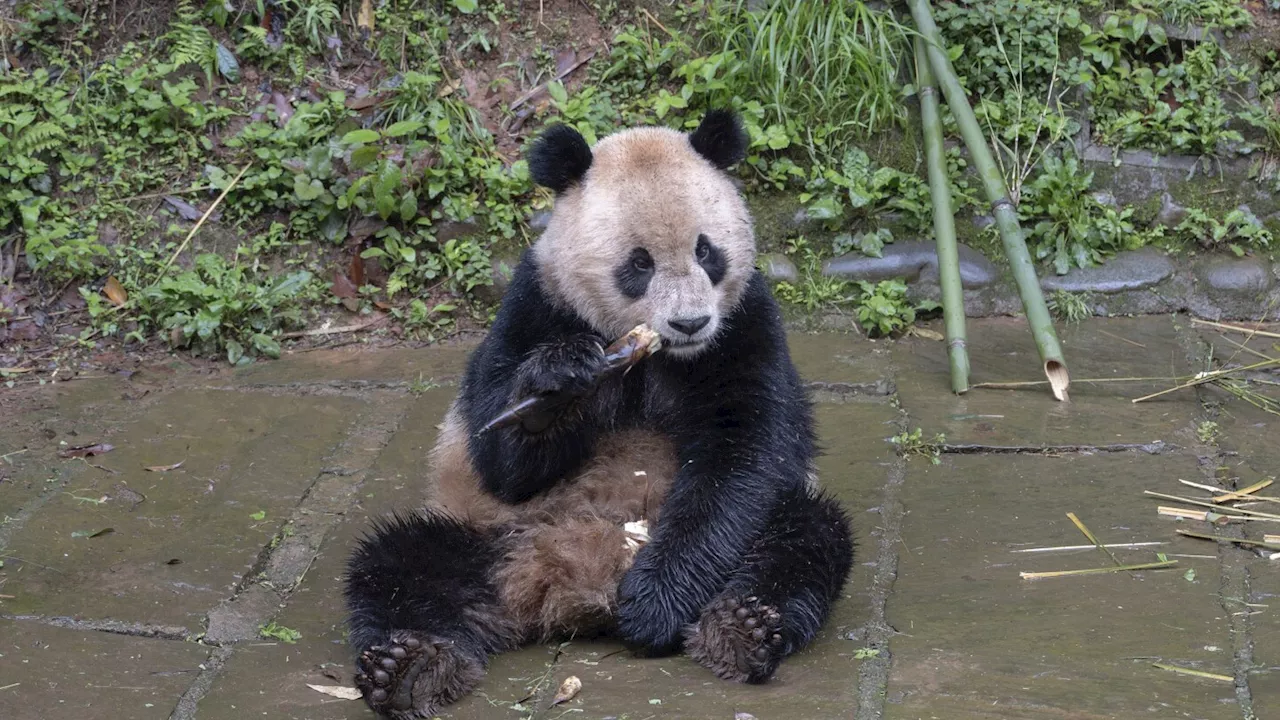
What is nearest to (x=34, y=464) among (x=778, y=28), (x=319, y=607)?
(x=319, y=607)

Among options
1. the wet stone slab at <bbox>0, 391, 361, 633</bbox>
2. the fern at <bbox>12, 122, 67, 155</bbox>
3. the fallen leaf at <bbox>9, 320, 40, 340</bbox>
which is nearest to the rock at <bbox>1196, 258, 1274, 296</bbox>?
the wet stone slab at <bbox>0, 391, 361, 633</bbox>

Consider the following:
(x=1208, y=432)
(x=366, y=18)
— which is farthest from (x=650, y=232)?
(x=366, y=18)

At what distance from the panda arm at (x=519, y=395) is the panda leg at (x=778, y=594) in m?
0.61

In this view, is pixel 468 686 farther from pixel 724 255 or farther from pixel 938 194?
pixel 938 194

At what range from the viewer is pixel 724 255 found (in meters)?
3.88

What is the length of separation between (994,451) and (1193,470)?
0.66 meters

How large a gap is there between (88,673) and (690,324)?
5.80 ft

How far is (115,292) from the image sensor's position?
Result: 6.21 metres

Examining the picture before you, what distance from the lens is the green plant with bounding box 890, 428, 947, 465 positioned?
4828 mm

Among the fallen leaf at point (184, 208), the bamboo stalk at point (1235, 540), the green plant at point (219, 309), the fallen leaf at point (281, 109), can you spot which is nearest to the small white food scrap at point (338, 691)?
the bamboo stalk at point (1235, 540)

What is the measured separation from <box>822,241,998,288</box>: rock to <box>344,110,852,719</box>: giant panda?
224 centimetres

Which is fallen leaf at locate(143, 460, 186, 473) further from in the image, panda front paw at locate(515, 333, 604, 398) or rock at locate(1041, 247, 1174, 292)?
rock at locate(1041, 247, 1174, 292)

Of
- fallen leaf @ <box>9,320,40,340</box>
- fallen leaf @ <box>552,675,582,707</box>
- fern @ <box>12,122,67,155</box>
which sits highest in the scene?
fern @ <box>12,122,67,155</box>

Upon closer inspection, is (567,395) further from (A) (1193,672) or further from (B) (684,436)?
(A) (1193,672)
